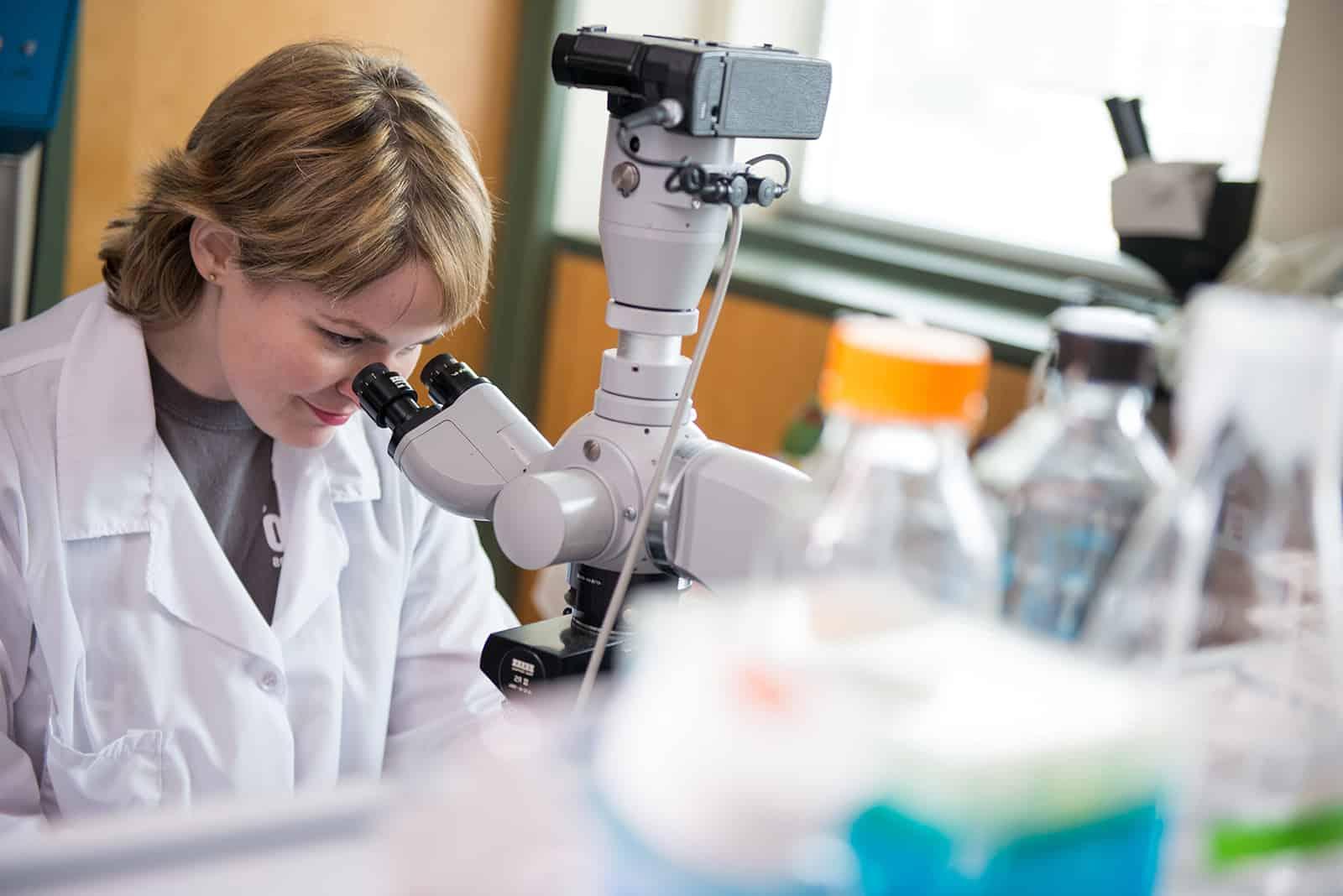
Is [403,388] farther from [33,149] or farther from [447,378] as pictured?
[33,149]

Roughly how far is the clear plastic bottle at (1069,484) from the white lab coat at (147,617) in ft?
3.06

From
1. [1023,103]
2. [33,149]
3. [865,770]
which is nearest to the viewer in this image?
[865,770]

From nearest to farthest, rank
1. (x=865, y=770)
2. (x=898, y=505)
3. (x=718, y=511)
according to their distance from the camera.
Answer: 1. (x=865, y=770)
2. (x=898, y=505)
3. (x=718, y=511)

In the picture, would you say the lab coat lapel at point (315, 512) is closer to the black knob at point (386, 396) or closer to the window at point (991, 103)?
the black knob at point (386, 396)

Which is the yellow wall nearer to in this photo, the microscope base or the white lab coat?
the white lab coat

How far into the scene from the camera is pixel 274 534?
4.94 feet

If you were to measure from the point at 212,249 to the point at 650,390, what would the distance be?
0.57 metres

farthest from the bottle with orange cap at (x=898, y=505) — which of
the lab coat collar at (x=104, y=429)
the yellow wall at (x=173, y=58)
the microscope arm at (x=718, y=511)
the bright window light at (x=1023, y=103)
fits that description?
the bright window light at (x=1023, y=103)

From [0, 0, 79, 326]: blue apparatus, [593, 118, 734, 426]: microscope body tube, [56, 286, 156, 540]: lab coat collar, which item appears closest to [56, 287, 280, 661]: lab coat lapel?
[56, 286, 156, 540]: lab coat collar

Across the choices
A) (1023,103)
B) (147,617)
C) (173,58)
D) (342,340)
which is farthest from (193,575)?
(1023,103)

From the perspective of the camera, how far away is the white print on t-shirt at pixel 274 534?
1.50m

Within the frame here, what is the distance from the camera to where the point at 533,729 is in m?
0.54

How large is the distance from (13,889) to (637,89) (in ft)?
2.37

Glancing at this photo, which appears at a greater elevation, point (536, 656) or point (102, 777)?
point (536, 656)
